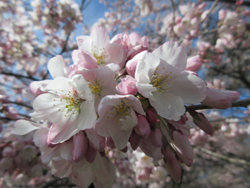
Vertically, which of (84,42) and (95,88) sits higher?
(84,42)

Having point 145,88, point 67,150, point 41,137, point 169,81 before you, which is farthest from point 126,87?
point 41,137

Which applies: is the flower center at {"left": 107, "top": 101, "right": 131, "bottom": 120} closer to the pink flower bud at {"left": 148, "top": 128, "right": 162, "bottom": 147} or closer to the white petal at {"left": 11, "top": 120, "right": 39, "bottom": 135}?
the pink flower bud at {"left": 148, "top": 128, "right": 162, "bottom": 147}

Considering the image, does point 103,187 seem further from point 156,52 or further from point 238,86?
point 238,86

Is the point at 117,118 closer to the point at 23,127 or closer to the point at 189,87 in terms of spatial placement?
the point at 189,87

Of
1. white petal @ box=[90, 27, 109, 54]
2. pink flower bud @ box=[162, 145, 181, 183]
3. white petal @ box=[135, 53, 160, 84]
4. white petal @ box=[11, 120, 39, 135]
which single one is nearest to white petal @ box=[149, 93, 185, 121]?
white petal @ box=[135, 53, 160, 84]

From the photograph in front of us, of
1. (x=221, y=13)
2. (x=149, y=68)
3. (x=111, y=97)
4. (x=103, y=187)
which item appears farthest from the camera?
(x=221, y=13)

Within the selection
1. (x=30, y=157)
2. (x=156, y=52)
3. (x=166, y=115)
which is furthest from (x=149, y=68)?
(x=30, y=157)
